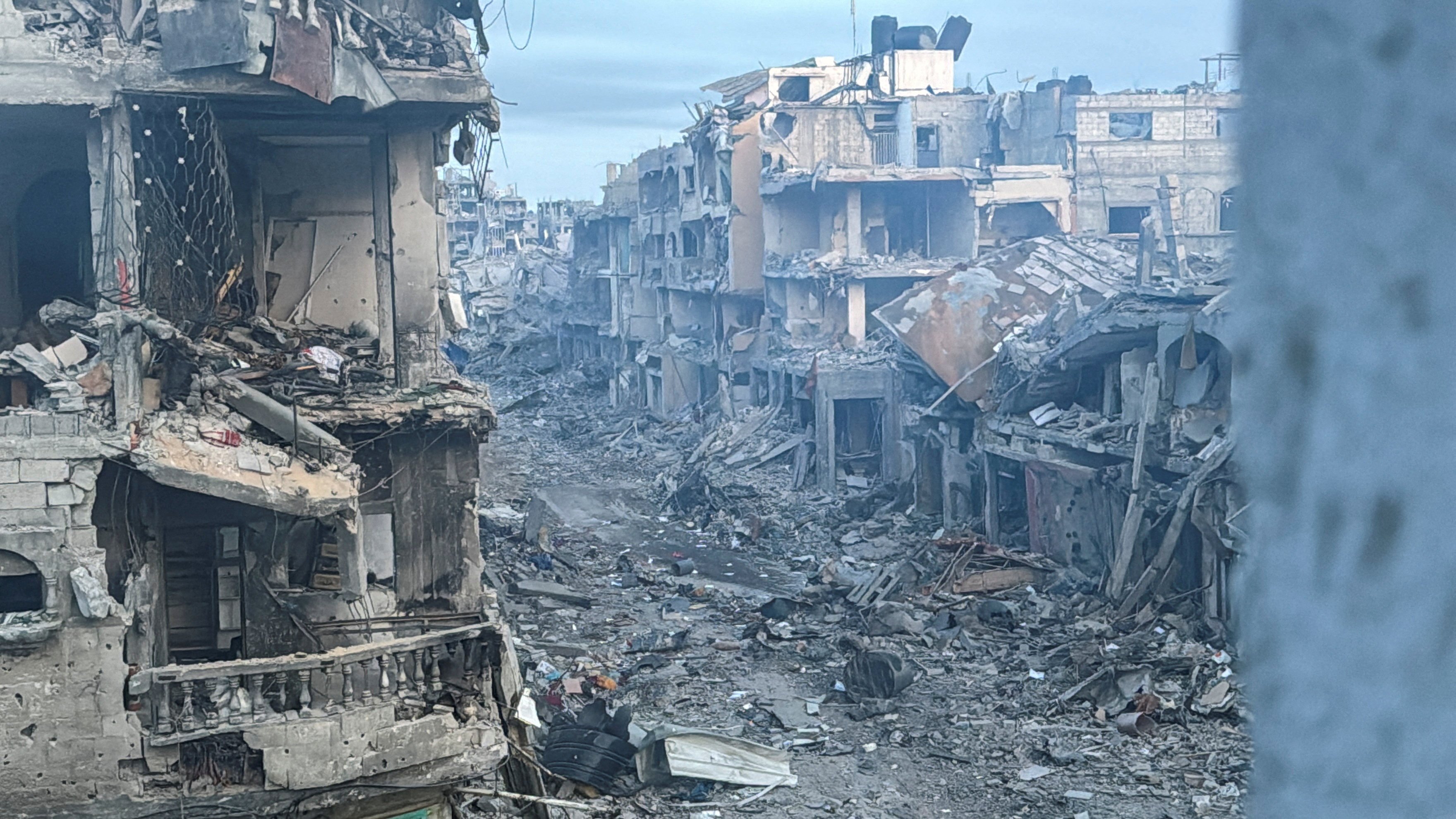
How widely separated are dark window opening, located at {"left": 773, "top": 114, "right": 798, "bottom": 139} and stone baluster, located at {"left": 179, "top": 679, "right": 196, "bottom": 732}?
31.0m

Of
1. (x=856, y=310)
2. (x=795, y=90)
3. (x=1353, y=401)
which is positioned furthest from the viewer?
(x=795, y=90)

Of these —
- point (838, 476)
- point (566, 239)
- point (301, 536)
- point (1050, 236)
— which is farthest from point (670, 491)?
point (566, 239)

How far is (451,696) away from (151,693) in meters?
2.40

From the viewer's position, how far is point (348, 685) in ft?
34.8

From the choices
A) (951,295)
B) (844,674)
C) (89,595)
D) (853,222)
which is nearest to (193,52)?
(89,595)

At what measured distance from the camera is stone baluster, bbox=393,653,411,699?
1083cm

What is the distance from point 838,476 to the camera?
102 ft

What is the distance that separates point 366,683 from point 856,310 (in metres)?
25.3

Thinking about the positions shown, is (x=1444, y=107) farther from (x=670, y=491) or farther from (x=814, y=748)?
(x=670, y=491)

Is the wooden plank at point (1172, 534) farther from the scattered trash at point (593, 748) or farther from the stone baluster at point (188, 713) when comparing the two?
the stone baluster at point (188, 713)

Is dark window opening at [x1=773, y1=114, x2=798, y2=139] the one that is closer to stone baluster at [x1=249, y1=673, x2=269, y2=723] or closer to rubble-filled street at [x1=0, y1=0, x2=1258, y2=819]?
rubble-filled street at [x1=0, y1=0, x2=1258, y2=819]

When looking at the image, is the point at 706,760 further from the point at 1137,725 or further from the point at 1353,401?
the point at 1353,401

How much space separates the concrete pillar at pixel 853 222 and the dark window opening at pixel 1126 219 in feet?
26.4

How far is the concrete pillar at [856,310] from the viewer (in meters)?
34.4
